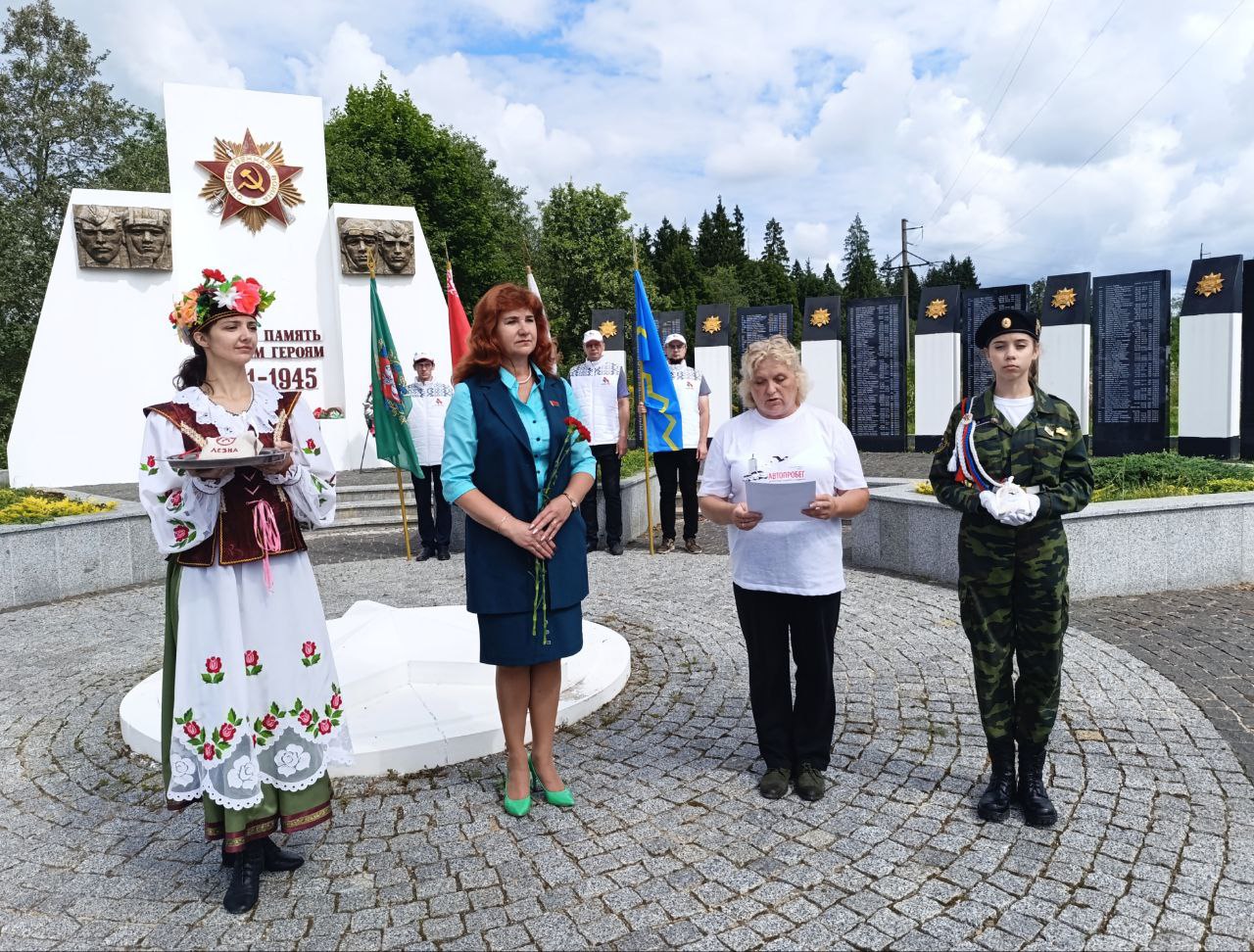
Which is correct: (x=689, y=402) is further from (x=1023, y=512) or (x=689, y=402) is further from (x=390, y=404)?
(x=1023, y=512)

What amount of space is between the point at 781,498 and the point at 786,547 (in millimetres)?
233

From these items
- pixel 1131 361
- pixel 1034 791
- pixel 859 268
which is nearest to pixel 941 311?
pixel 1131 361

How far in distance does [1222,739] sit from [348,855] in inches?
140

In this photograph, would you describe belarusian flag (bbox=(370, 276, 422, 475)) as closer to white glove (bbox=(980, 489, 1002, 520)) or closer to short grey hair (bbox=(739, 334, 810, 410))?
short grey hair (bbox=(739, 334, 810, 410))

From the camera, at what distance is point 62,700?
184 inches

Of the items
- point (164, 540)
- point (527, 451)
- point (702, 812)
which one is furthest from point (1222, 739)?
point (164, 540)

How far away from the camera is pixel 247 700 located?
263 centimetres

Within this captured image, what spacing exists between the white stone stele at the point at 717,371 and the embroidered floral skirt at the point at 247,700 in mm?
13334

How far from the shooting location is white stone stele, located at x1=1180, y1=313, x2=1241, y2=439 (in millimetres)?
11305

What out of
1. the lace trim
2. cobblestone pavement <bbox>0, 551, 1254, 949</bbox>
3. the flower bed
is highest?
the lace trim

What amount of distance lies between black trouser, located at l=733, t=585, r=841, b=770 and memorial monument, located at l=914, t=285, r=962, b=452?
11.8 m

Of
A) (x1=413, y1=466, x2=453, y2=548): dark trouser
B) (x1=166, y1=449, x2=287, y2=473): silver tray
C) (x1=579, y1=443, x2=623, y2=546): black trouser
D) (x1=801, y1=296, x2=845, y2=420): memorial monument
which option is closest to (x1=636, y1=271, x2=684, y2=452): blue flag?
(x1=579, y1=443, x2=623, y2=546): black trouser

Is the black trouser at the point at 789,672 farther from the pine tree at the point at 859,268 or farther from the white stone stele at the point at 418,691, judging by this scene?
the pine tree at the point at 859,268

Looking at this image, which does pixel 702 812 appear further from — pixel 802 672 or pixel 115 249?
pixel 115 249
